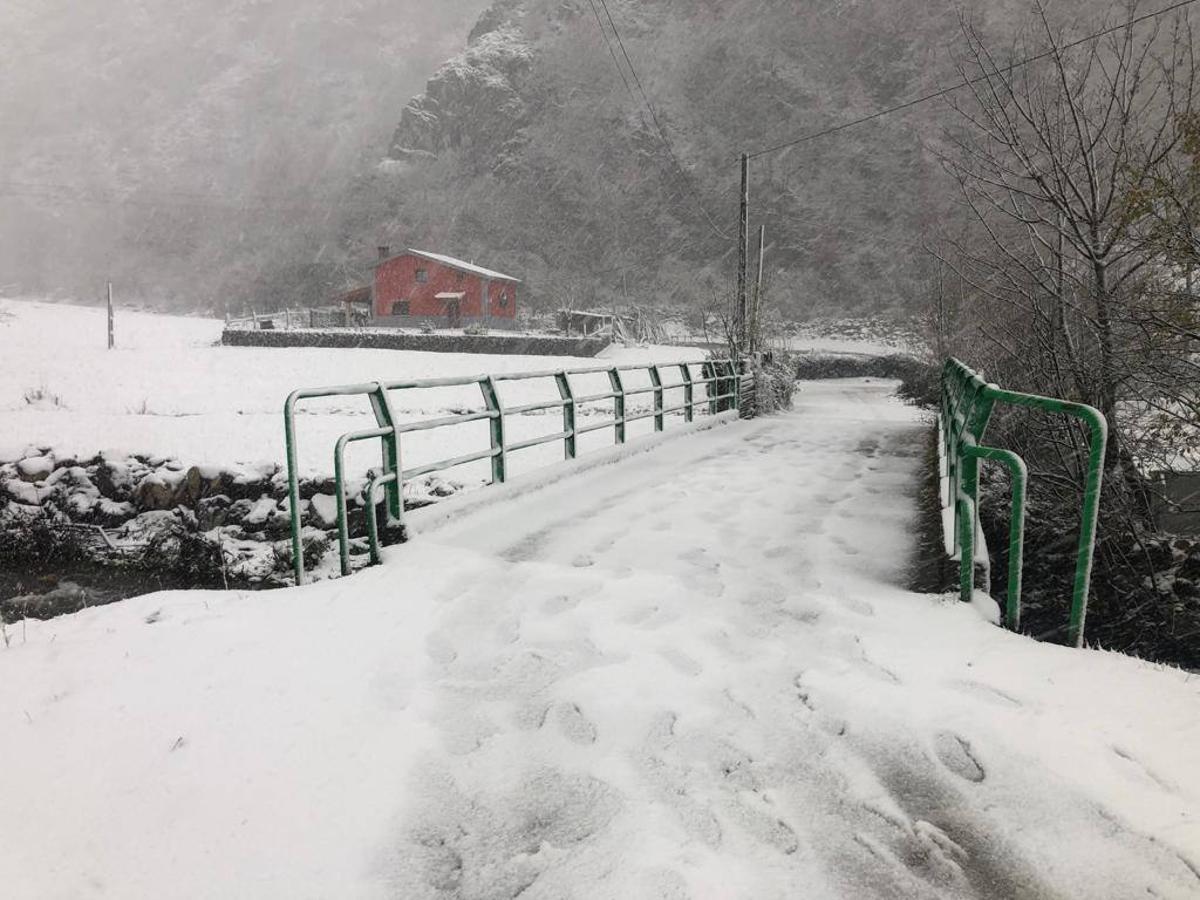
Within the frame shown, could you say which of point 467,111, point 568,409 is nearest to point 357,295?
point 467,111

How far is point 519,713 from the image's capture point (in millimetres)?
3012

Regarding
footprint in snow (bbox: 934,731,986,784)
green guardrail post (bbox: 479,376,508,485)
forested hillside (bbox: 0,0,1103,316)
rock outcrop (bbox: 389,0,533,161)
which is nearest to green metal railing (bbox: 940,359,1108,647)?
footprint in snow (bbox: 934,731,986,784)

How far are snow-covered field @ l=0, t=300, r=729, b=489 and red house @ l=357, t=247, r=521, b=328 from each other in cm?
1439

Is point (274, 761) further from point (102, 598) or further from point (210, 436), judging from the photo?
point (210, 436)

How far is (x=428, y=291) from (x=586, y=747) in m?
47.0

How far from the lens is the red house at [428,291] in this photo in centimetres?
4672

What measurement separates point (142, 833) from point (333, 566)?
7.35 metres

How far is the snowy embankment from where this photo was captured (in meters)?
2.18

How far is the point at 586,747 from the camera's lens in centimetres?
279

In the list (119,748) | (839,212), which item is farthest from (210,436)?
(839,212)

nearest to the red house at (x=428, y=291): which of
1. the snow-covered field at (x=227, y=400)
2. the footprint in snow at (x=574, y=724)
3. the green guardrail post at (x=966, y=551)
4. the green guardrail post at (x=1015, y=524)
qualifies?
the snow-covered field at (x=227, y=400)

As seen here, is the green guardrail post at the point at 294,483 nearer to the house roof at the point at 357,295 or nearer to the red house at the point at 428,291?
the red house at the point at 428,291

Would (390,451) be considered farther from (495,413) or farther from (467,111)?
(467,111)

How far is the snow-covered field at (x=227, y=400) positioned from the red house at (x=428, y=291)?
1439 centimetres
